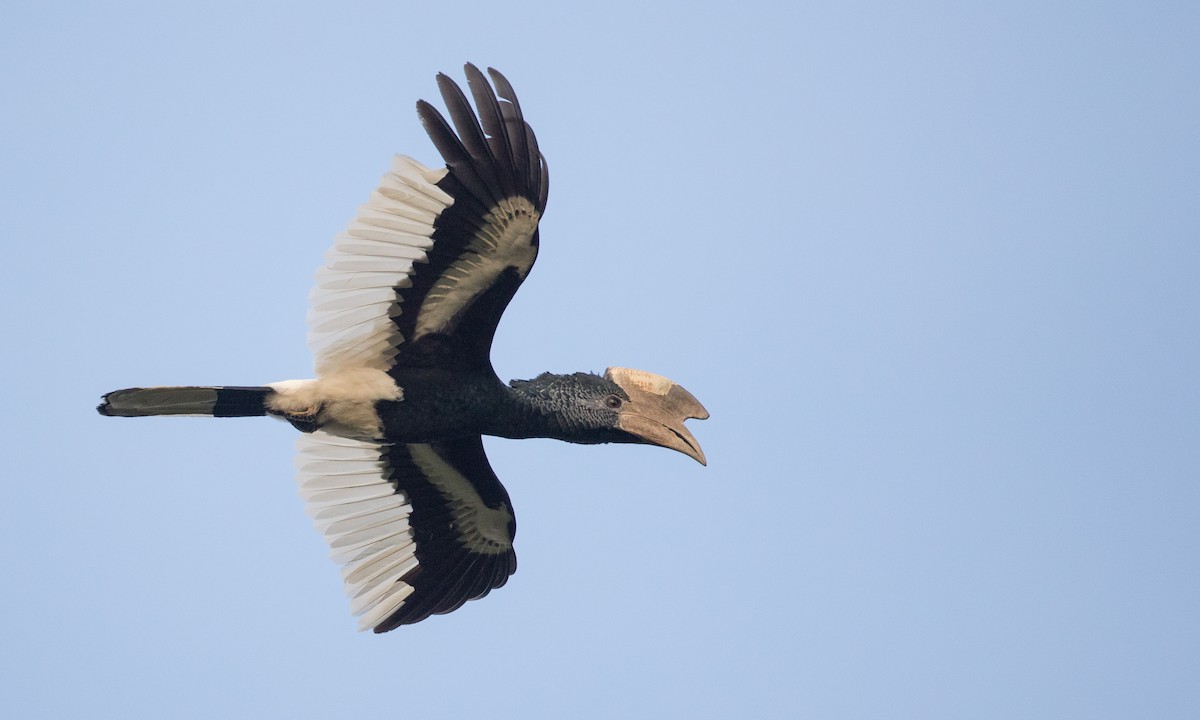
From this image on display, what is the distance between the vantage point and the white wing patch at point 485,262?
7820 millimetres

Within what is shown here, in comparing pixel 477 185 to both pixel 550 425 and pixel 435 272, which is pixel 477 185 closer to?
pixel 435 272

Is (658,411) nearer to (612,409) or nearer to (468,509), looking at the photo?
(612,409)

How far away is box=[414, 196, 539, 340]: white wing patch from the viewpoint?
7820 millimetres

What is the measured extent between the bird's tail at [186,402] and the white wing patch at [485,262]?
103 cm

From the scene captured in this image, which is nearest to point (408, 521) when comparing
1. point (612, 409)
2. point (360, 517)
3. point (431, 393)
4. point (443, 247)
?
point (360, 517)

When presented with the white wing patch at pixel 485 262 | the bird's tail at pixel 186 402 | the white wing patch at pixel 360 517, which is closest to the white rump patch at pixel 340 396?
the bird's tail at pixel 186 402

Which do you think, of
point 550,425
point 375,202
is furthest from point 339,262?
point 550,425

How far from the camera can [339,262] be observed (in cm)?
790

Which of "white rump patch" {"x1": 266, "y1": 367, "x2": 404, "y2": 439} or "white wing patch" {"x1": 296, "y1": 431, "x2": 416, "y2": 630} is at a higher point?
"white rump patch" {"x1": 266, "y1": 367, "x2": 404, "y2": 439}

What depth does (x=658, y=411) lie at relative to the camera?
8.59m

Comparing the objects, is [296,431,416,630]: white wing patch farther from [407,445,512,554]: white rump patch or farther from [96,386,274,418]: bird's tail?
[96,386,274,418]: bird's tail

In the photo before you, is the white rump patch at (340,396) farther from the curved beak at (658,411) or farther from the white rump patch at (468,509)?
the curved beak at (658,411)

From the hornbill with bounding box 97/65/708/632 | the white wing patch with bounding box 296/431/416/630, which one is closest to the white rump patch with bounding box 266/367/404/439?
the hornbill with bounding box 97/65/708/632

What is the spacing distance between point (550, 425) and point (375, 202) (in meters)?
1.70
